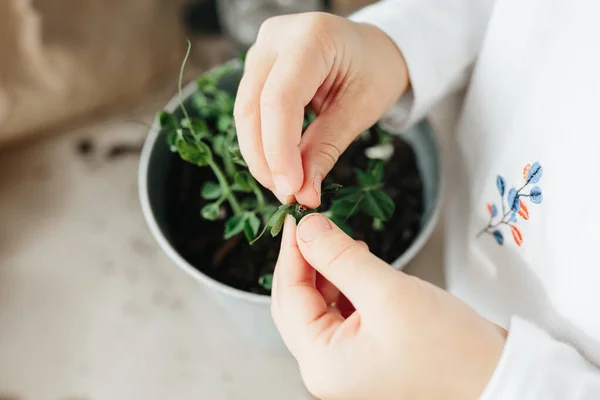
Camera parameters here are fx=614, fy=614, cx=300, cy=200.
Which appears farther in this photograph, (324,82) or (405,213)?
(405,213)

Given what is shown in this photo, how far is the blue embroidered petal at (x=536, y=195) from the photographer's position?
421mm

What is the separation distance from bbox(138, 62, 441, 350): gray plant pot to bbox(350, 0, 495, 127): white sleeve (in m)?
0.06

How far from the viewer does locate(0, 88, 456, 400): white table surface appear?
653 mm

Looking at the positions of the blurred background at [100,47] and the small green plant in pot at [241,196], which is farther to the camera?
the blurred background at [100,47]

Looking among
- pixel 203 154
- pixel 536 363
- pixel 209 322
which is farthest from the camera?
pixel 209 322

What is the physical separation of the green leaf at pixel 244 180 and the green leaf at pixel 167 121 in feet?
0.24

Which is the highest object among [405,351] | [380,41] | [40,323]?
[380,41]

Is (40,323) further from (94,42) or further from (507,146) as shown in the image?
(507,146)

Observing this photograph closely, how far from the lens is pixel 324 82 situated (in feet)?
1.47

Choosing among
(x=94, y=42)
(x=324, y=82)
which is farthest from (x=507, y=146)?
(x=94, y=42)

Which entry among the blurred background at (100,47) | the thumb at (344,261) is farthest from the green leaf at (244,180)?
the blurred background at (100,47)

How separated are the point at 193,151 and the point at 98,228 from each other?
343 millimetres

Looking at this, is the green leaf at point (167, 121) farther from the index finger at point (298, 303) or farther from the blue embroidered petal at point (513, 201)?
the blue embroidered petal at point (513, 201)

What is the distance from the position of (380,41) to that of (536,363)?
26 centimetres
